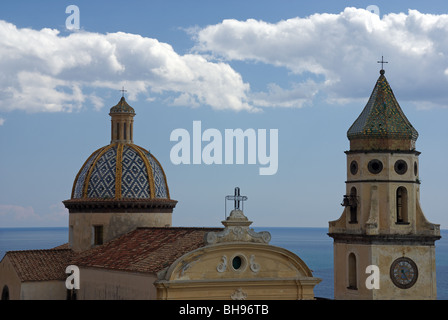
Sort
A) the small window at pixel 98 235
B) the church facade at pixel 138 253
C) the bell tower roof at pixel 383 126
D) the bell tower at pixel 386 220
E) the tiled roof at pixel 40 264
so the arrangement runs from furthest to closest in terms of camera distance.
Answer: the bell tower roof at pixel 383 126, the bell tower at pixel 386 220, the small window at pixel 98 235, the tiled roof at pixel 40 264, the church facade at pixel 138 253

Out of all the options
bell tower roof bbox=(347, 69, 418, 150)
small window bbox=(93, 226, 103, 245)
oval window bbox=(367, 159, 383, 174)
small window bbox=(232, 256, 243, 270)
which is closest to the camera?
small window bbox=(232, 256, 243, 270)

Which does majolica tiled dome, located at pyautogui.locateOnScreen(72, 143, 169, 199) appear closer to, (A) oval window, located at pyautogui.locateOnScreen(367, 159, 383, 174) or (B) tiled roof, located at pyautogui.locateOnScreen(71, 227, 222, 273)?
(B) tiled roof, located at pyautogui.locateOnScreen(71, 227, 222, 273)

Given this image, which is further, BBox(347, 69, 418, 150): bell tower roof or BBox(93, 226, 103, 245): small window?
BBox(347, 69, 418, 150): bell tower roof

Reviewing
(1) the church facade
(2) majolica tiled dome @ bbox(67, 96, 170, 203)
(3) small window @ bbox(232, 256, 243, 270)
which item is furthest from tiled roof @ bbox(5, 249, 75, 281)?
(3) small window @ bbox(232, 256, 243, 270)

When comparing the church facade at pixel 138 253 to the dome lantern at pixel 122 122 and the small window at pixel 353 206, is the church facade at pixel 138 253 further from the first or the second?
the small window at pixel 353 206

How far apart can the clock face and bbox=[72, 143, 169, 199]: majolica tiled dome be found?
429 inches

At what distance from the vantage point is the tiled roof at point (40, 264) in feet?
115

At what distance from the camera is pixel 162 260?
30.4 m

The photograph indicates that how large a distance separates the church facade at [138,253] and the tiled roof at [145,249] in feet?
0.20

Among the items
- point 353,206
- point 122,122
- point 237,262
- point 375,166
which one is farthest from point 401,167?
point 122,122

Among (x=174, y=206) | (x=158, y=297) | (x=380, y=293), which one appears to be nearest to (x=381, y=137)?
(x=380, y=293)

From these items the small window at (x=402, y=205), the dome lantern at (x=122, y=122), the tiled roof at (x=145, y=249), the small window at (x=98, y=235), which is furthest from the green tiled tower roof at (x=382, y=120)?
the small window at (x=98, y=235)

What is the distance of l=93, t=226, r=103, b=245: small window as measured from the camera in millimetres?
37312
